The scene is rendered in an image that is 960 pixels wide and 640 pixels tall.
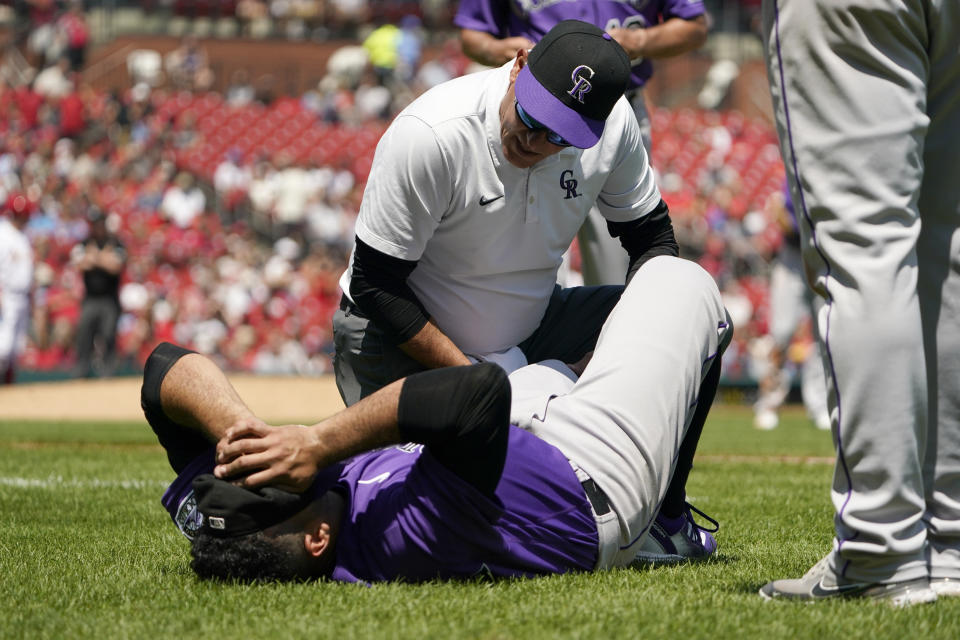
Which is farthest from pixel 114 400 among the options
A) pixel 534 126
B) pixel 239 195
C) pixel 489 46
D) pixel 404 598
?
pixel 404 598

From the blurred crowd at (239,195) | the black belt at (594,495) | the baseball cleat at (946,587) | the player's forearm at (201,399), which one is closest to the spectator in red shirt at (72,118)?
the blurred crowd at (239,195)

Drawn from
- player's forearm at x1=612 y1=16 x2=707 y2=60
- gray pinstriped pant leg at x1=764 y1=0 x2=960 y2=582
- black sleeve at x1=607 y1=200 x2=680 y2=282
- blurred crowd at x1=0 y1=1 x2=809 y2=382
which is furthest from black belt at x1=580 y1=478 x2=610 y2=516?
blurred crowd at x1=0 y1=1 x2=809 y2=382

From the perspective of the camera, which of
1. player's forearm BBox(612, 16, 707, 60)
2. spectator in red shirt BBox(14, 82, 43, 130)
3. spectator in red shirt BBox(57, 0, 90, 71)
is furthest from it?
spectator in red shirt BBox(57, 0, 90, 71)

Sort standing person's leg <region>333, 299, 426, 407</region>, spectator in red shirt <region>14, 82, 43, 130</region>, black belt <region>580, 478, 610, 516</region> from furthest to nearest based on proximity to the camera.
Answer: spectator in red shirt <region>14, 82, 43, 130</region>
standing person's leg <region>333, 299, 426, 407</region>
black belt <region>580, 478, 610, 516</region>

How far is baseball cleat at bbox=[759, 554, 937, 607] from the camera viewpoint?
9.66ft

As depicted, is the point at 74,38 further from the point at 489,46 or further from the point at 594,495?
the point at 594,495

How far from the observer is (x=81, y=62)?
28.7 m

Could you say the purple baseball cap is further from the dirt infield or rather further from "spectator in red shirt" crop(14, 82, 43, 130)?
"spectator in red shirt" crop(14, 82, 43, 130)

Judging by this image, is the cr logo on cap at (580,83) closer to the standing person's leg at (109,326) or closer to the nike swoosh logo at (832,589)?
the nike swoosh logo at (832,589)

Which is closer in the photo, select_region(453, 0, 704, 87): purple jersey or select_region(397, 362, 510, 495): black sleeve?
select_region(397, 362, 510, 495): black sleeve

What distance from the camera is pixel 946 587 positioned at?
3051mm

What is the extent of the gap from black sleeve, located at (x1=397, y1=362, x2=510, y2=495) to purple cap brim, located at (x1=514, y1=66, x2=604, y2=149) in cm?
111

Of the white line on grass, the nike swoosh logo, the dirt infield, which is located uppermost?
the nike swoosh logo

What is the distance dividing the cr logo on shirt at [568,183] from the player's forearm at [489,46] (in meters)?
1.55
